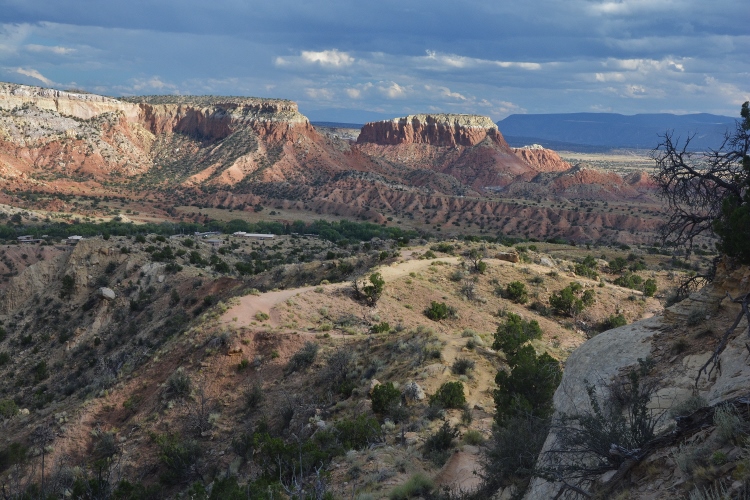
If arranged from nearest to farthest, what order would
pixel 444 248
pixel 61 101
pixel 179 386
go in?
pixel 179 386 → pixel 444 248 → pixel 61 101

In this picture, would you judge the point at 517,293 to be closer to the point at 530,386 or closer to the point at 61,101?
the point at 530,386

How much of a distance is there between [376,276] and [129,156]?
458ft

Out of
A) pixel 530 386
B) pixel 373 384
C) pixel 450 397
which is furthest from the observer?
pixel 373 384

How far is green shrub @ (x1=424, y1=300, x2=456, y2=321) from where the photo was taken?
29.8m

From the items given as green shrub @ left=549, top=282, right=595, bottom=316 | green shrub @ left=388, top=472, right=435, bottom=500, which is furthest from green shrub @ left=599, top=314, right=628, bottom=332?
green shrub @ left=388, top=472, right=435, bottom=500

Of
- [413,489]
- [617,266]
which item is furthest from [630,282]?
[413,489]

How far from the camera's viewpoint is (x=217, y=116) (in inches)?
6703

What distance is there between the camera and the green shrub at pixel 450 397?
17141mm

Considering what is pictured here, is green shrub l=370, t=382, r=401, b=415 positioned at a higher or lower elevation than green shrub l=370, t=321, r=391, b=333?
higher

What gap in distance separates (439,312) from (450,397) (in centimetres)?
1259

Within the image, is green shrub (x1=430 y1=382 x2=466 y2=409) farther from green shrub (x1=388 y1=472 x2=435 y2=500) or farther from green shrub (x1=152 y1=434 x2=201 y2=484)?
green shrub (x1=152 y1=434 x2=201 y2=484)

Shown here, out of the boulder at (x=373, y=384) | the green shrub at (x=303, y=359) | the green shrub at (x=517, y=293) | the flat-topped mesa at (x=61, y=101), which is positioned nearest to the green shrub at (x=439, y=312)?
the green shrub at (x=517, y=293)

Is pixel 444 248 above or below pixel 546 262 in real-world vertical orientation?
above

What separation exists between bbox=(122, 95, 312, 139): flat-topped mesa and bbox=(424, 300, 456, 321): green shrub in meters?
145
